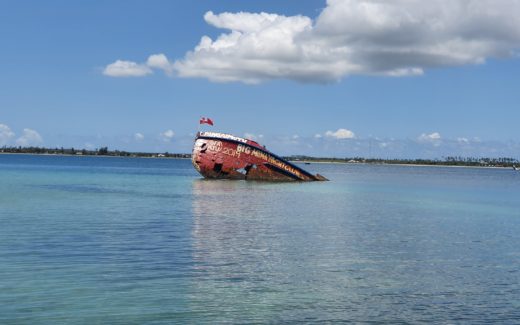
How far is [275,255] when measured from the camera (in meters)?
19.5

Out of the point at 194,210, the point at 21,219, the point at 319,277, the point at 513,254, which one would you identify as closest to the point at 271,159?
the point at 194,210

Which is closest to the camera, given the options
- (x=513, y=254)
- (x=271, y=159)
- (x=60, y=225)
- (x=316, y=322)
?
(x=316, y=322)

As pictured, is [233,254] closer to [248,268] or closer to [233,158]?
[248,268]

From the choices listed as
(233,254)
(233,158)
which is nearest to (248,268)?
(233,254)

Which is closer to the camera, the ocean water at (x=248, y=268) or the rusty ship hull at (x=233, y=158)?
the ocean water at (x=248, y=268)

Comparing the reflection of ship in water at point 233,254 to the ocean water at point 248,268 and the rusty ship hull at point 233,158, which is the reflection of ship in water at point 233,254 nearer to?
the ocean water at point 248,268

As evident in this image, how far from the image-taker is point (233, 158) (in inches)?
2532

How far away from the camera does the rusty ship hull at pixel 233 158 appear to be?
210 ft

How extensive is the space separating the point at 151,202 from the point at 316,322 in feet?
96.2

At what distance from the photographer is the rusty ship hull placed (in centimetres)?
6391

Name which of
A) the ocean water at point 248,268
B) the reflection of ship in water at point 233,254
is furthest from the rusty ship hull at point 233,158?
the ocean water at point 248,268

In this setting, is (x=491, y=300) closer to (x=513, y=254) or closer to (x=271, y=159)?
(x=513, y=254)

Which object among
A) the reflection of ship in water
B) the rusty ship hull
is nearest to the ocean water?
the reflection of ship in water

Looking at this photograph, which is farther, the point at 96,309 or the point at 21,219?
the point at 21,219
